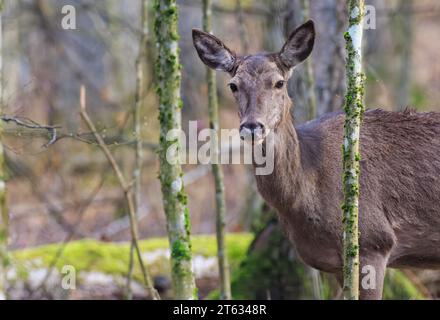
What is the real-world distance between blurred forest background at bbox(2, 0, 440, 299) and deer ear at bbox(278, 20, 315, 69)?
6.77ft

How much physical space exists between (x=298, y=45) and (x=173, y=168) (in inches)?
63.8

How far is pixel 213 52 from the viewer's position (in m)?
7.18

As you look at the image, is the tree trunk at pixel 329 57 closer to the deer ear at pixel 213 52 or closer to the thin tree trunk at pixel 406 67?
the deer ear at pixel 213 52

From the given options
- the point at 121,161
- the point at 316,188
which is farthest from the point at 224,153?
the point at 316,188

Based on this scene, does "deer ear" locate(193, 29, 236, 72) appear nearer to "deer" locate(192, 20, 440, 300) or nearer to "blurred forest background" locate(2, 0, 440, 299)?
"deer" locate(192, 20, 440, 300)

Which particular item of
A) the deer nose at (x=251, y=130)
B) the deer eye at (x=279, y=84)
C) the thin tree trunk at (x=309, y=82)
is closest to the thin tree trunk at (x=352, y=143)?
the deer nose at (x=251, y=130)

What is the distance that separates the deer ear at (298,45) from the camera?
677 cm

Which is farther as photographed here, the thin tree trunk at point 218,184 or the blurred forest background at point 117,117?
the blurred forest background at point 117,117

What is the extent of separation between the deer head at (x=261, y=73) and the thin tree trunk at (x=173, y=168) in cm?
57

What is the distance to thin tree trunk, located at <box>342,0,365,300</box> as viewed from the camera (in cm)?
575

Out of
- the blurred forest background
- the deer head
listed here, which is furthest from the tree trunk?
the deer head

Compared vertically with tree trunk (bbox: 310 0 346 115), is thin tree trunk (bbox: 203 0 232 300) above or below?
below
